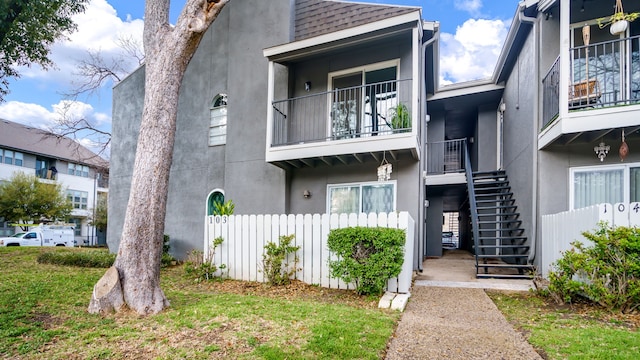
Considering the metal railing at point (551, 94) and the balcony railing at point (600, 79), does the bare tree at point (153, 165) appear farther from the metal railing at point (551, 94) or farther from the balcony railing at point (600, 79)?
the balcony railing at point (600, 79)

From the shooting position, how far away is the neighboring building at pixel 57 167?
91.3 feet

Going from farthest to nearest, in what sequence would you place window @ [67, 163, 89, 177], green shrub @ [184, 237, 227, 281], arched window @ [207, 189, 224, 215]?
window @ [67, 163, 89, 177]
arched window @ [207, 189, 224, 215]
green shrub @ [184, 237, 227, 281]

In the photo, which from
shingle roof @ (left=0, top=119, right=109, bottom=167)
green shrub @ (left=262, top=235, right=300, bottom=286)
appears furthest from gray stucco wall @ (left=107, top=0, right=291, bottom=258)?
shingle roof @ (left=0, top=119, right=109, bottom=167)

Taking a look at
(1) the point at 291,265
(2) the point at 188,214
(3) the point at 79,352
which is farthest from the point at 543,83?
(2) the point at 188,214

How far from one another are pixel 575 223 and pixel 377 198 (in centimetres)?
404

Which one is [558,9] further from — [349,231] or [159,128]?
[159,128]

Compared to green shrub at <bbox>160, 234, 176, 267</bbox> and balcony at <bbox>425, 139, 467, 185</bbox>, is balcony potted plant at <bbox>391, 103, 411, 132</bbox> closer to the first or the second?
balcony at <bbox>425, 139, 467, 185</bbox>

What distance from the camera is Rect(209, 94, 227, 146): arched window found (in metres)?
11.1

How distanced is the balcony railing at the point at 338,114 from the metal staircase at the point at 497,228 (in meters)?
3.37

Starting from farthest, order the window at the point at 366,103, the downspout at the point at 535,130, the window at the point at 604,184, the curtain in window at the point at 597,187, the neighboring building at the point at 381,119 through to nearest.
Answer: the window at the point at 366,103, the downspout at the point at 535,130, the neighboring building at the point at 381,119, the curtain in window at the point at 597,187, the window at the point at 604,184

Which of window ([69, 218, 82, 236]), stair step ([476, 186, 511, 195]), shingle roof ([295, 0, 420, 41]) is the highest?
shingle roof ([295, 0, 420, 41])

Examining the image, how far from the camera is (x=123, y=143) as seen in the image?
1289cm

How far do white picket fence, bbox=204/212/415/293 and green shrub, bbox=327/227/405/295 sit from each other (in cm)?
35

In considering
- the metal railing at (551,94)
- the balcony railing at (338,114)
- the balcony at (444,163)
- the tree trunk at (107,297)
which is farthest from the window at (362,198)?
the tree trunk at (107,297)
